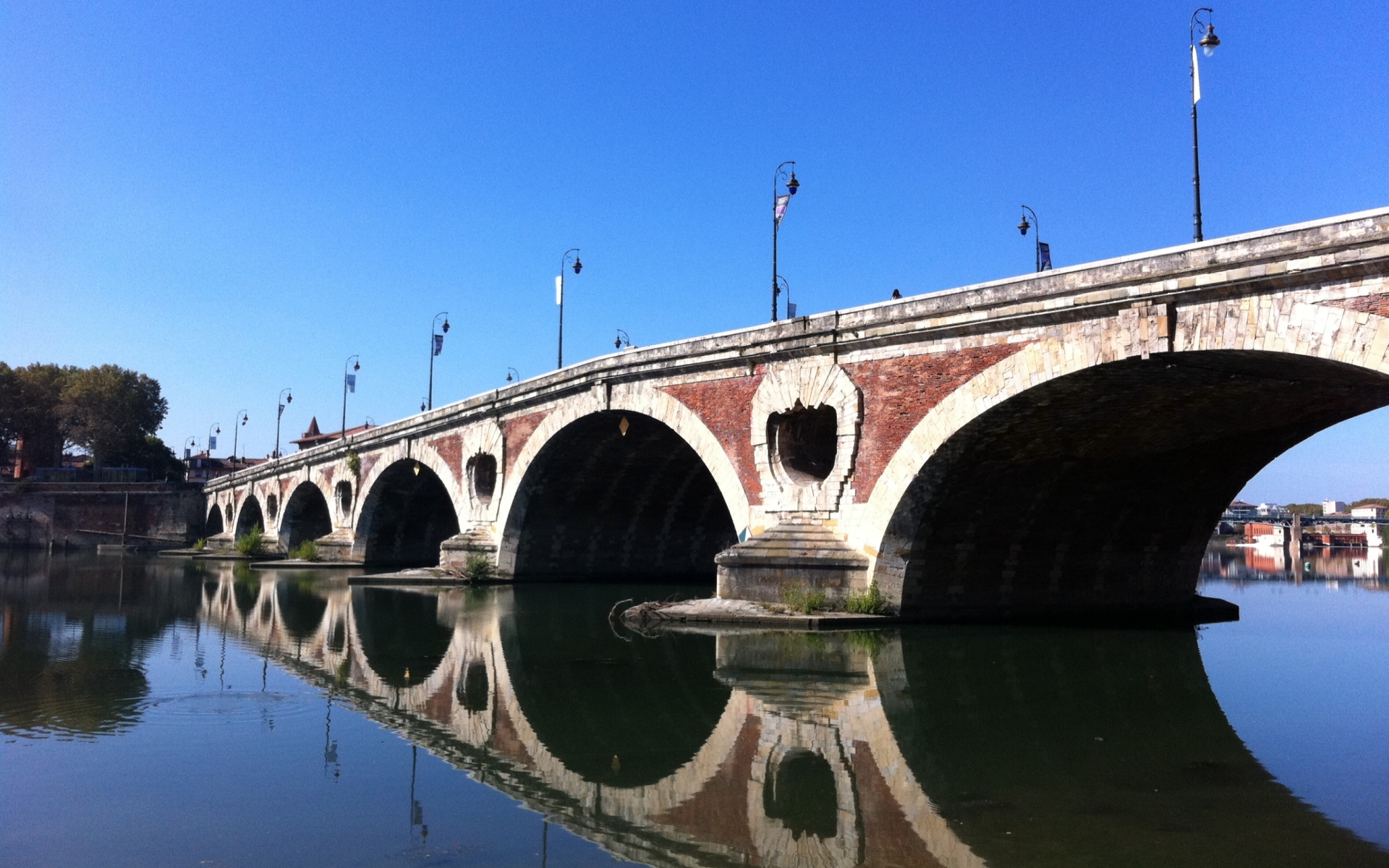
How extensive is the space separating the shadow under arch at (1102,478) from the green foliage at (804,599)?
1.22 meters

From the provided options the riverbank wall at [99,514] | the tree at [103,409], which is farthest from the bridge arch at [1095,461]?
the tree at [103,409]

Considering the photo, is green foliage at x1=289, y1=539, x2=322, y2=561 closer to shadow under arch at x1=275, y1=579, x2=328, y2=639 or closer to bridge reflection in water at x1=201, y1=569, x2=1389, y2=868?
shadow under arch at x1=275, y1=579, x2=328, y2=639

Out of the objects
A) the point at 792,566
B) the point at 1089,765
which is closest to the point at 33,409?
the point at 792,566

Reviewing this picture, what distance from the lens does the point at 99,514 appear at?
68188 mm

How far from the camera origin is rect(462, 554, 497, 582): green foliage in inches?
1130

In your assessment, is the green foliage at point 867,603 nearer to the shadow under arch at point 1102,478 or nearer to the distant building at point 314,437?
the shadow under arch at point 1102,478

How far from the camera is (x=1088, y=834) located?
257 inches

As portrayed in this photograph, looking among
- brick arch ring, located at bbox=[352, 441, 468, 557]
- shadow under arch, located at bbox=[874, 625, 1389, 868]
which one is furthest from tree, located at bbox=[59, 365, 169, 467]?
shadow under arch, located at bbox=[874, 625, 1389, 868]

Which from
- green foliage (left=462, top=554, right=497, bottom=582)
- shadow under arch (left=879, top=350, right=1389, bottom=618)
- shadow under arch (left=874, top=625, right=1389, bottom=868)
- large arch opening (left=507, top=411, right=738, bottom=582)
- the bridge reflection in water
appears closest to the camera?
shadow under arch (left=874, top=625, right=1389, bottom=868)

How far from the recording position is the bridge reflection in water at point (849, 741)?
6492 millimetres

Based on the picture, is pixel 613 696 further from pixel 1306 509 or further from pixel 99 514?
pixel 1306 509

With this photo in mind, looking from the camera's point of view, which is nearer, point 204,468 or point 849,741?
point 849,741

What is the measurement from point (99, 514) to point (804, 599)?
213ft

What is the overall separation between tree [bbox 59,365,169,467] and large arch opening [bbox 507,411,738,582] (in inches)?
2313
